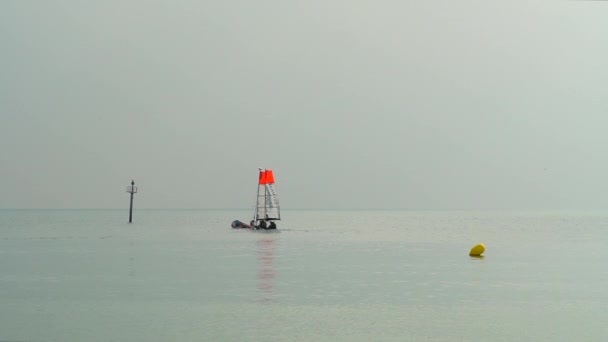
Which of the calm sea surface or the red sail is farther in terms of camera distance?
the red sail

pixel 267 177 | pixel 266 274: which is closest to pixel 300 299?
pixel 266 274

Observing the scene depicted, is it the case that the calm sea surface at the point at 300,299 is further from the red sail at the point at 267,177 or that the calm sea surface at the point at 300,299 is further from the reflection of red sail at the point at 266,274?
the red sail at the point at 267,177

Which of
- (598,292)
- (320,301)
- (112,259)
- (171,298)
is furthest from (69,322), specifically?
(112,259)

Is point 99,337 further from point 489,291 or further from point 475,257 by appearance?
point 475,257

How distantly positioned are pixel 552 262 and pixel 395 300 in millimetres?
19983

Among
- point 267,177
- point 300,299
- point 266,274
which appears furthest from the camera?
point 267,177

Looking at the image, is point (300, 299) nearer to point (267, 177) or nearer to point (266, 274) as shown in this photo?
point (266, 274)

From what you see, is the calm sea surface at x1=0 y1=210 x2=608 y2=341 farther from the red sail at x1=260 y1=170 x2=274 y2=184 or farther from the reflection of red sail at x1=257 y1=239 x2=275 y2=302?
the red sail at x1=260 y1=170 x2=274 y2=184

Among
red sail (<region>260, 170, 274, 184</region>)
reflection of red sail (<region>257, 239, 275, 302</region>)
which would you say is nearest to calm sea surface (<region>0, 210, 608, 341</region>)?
reflection of red sail (<region>257, 239, 275, 302</region>)

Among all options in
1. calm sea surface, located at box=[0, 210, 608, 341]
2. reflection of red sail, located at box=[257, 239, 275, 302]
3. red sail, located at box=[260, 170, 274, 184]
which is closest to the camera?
calm sea surface, located at box=[0, 210, 608, 341]

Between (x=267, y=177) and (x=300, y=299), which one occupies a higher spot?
(x=267, y=177)

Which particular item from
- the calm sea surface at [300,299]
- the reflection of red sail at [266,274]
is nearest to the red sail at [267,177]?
the reflection of red sail at [266,274]

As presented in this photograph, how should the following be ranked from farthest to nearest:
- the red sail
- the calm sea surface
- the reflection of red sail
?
the red sail < the reflection of red sail < the calm sea surface

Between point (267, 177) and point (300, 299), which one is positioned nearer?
point (300, 299)
